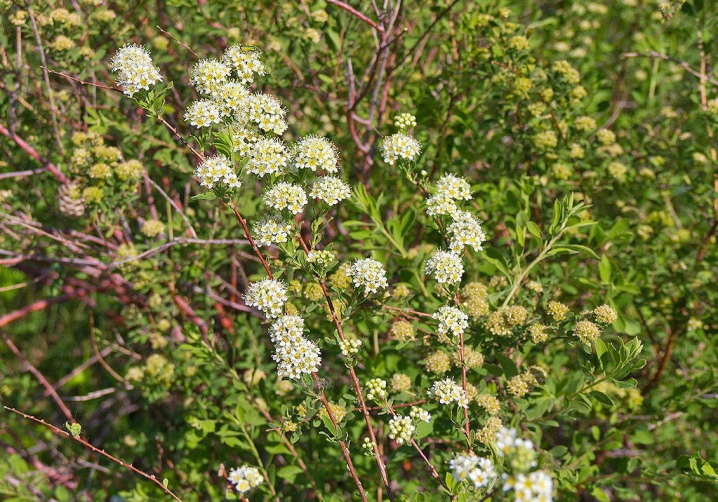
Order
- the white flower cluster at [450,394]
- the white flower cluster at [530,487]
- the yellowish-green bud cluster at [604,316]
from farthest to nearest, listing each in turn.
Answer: the yellowish-green bud cluster at [604,316], the white flower cluster at [450,394], the white flower cluster at [530,487]

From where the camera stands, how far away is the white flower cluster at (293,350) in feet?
5.93

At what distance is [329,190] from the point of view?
196 cm

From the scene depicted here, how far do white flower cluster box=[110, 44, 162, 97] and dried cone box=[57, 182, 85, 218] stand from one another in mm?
898

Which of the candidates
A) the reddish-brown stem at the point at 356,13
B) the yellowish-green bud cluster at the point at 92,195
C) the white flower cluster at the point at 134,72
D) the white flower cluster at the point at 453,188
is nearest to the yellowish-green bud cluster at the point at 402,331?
the white flower cluster at the point at 453,188

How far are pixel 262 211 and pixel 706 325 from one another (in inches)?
80.3

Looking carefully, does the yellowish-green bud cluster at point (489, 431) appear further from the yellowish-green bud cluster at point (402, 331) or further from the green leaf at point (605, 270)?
the green leaf at point (605, 270)

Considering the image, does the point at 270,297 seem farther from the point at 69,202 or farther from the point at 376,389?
the point at 69,202

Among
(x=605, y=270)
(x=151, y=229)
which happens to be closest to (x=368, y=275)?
(x=605, y=270)

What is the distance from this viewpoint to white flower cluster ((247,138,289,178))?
6.20 feet

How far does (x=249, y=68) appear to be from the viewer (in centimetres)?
209

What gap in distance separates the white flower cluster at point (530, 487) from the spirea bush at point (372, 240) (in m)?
0.51

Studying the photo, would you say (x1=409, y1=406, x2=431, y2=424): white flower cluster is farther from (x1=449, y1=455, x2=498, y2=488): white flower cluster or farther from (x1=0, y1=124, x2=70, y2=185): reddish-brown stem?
(x1=0, y1=124, x2=70, y2=185): reddish-brown stem

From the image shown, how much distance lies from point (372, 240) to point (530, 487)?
4.90 ft

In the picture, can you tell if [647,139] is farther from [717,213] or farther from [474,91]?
[474,91]
